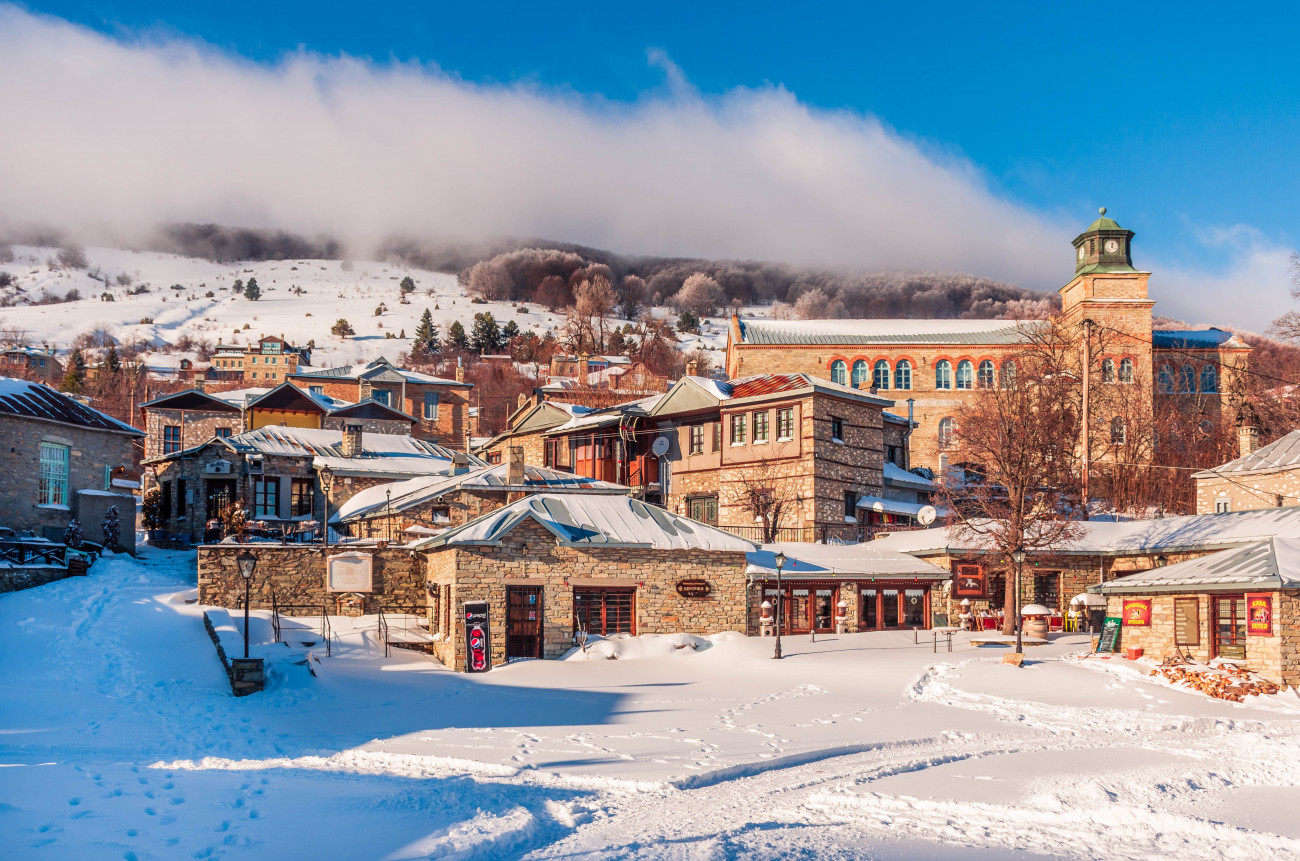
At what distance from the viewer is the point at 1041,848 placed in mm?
10391

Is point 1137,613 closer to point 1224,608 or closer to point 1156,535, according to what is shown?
point 1224,608

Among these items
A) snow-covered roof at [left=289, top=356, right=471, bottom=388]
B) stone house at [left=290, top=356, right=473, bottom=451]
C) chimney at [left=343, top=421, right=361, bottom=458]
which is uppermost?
snow-covered roof at [left=289, top=356, right=471, bottom=388]

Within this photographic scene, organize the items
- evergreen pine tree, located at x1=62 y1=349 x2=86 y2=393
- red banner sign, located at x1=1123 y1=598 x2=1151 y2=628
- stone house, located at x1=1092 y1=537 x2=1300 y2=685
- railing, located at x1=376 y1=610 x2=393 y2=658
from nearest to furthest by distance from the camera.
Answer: stone house, located at x1=1092 y1=537 x2=1300 y2=685, railing, located at x1=376 y1=610 x2=393 y2=658, red banner sign, located at x1=1123 y1=598 x2=1151 y2=628, evergreen pine tree, located at x1=62 y1=349 x2=86 y2=393

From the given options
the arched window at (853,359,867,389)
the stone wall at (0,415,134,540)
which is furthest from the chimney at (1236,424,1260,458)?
the stone wall at (0,415,134,540)

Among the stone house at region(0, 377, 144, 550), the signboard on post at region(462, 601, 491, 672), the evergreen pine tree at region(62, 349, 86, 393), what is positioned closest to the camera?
the signboard on post at region(462, 601, 491, 672)

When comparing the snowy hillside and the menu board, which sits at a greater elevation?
the snowy hillside

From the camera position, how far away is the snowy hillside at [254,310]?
133 meters

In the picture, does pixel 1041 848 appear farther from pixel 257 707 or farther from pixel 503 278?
pixel 503 278

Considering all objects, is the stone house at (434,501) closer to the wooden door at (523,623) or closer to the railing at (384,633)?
the railing at (384,633)

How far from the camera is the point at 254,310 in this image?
516ft

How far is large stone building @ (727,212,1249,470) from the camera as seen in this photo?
58.3 meters

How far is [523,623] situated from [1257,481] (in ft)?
83.7

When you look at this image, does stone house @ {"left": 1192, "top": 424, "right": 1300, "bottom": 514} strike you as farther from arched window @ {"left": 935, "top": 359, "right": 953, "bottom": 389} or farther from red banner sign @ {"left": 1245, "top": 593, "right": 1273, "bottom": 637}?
arched window @ {"left": 935, "top": 359, "right": 953, "bottom": 389}

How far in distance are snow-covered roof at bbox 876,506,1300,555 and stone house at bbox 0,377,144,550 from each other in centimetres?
2391
